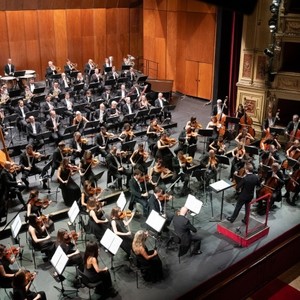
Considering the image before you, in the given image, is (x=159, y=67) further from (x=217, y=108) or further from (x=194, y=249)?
(x=194, y=249)

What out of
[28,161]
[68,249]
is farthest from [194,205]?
[28,161]

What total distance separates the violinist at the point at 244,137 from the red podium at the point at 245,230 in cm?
278

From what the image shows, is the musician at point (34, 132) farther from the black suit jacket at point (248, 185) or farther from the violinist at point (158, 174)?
the black suit jacket at point (248, 185)

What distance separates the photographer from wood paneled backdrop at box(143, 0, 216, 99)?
1738 cm

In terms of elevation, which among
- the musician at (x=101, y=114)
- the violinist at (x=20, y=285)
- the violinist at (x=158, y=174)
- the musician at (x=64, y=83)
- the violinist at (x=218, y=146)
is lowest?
the violinist at (x=20, y=285)

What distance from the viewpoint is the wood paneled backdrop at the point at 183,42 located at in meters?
17.4

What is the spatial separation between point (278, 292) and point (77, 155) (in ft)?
18.1

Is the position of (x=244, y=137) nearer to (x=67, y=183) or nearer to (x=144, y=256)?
(x=67, y=183)

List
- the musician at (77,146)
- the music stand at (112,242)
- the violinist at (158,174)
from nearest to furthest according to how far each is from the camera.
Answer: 1. the music stand at (112,242)
2. the violinist at (158,174)
3. the musician at (77,146)

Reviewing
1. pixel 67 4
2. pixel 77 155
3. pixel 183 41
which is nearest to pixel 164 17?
pixel 183 41

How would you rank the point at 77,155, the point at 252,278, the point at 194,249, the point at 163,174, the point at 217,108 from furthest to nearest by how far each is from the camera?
the point at 217,108
the point at 77,155
the point at 163,174
the point at 194,249
the point at 252,278

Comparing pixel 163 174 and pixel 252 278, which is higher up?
pixel 163 174

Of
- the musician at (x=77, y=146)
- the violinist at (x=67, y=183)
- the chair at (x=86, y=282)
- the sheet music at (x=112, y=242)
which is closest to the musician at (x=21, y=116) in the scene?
the musician at (x=77, y=146)

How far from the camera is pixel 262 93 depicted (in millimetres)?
13102
